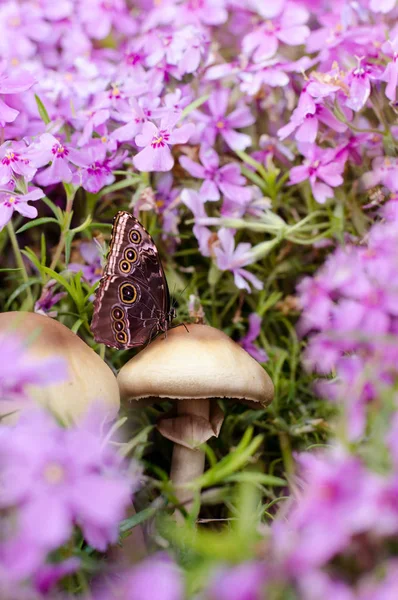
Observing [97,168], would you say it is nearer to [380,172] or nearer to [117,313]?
[117,313]

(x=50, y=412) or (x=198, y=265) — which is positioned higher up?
(x=50, y=412)

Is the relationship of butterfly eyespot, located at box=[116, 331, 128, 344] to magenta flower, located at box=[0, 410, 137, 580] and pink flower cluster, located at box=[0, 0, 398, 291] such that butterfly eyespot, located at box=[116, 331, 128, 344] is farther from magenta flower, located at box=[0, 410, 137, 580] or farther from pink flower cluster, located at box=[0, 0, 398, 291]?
magenta flower, located at box=[0, 410, 137, 580]

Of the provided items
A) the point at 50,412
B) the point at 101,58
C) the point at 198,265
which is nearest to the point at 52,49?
the point at 101,58

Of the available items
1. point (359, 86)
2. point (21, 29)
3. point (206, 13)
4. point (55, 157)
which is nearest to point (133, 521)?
point (55, 157)

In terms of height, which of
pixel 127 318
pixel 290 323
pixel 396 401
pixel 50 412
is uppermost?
pixel 396 401

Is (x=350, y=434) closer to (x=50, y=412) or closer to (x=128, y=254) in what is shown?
(x=50, y=412)

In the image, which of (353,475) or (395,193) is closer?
(353,475)
